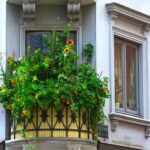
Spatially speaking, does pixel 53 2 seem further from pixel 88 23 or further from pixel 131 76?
pixel 131 76

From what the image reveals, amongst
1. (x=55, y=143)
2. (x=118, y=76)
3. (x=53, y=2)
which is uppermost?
(x=53, y=2)

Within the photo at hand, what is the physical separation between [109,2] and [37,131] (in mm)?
3656

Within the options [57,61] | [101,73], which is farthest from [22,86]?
[101,73]

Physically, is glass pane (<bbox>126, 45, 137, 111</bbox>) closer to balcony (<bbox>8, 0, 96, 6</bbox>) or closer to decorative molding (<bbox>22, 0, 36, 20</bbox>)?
balcony (<bbox>8, 0, 96, 6</bbox>)

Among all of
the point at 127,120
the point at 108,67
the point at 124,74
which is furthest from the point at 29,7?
the point at 127,120

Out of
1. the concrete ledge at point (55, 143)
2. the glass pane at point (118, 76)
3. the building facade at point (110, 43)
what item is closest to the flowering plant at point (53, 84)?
the concrete ledge at point (55, 143)

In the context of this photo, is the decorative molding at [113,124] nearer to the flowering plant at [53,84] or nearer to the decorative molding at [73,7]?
the flowering plant at [53,84]

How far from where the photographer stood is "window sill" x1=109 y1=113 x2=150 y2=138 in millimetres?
20938

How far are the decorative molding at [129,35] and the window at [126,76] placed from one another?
0.16m

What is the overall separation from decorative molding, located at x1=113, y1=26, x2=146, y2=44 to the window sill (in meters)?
1.89

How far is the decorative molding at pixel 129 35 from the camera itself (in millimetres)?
21750

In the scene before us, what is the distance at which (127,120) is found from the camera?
70.0 feet

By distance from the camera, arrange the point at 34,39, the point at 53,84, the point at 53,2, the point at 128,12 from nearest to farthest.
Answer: the point at 53,84 → the point at 53,2 → the point at 34,39 → the point at 128,12

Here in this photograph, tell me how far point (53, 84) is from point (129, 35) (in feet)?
10.9
